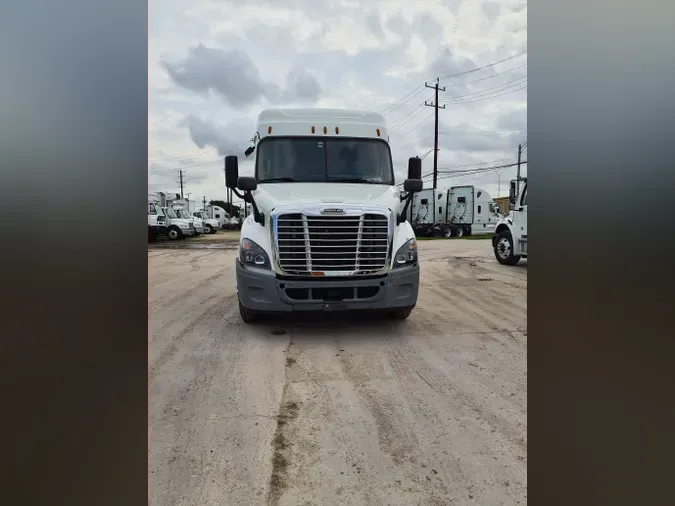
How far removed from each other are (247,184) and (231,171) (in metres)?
0.39

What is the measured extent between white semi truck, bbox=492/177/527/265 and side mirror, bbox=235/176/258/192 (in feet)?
24.1

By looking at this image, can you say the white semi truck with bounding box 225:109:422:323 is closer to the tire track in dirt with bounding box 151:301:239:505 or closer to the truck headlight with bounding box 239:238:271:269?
the truck headlight with bounding box 239:238:271:269

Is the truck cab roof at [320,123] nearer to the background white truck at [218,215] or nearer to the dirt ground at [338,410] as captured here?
the dirt ground at [338,410]

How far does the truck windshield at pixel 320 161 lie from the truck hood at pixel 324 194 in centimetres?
17

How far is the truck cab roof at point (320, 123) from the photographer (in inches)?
239

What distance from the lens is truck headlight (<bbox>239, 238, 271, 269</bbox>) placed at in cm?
496

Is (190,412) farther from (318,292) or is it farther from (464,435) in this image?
(318,292)

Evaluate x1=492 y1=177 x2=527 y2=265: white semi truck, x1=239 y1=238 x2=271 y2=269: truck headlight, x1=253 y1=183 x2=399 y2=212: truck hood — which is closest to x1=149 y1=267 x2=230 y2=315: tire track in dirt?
x1=239 y1=238 x2=271 y2=269: truck headlight

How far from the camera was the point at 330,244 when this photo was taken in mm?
4984

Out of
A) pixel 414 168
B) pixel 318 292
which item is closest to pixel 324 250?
pixel 318 292
